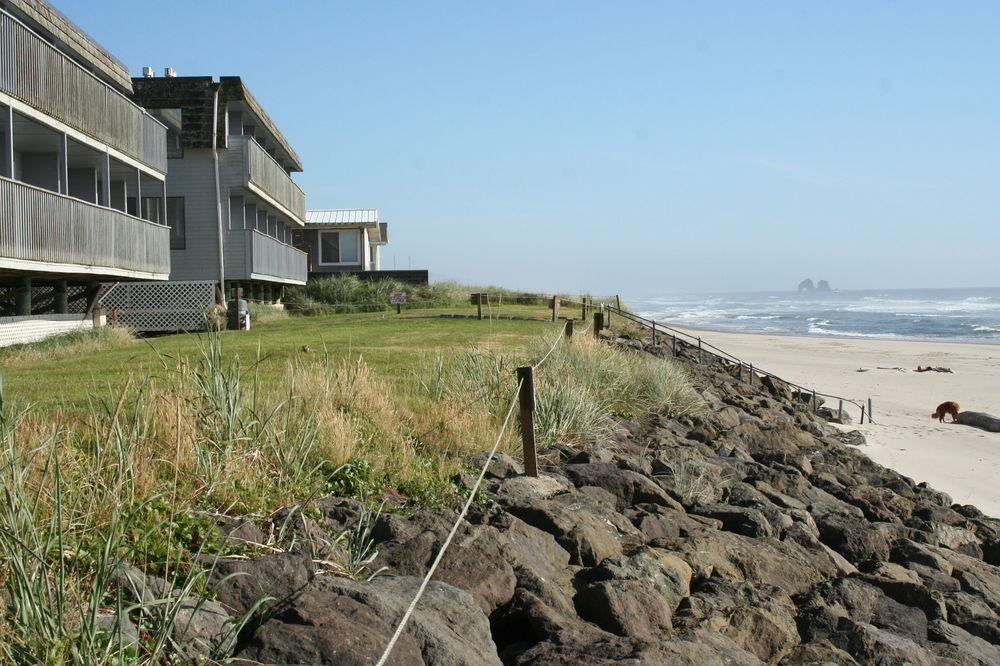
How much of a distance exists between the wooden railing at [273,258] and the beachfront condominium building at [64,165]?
4671 millimetres

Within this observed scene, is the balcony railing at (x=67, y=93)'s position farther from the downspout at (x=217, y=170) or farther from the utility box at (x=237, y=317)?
the downspout at (x=217, y=170)

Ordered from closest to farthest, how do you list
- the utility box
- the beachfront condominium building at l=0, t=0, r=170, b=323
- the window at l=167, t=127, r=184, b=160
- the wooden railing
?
the beachfront condominium building at l=0, t=0, r=170, b=323 → the utility box → the window at l=167, t=127, r=184, b=160 → the wooden railing

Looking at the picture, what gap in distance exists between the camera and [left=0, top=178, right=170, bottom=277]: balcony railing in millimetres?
16594

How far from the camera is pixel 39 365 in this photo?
14.3 m

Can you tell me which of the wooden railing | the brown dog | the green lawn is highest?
the wooden railing

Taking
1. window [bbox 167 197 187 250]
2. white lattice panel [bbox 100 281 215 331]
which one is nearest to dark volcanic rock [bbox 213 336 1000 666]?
white lattice panel [bbox 100 281 215 331]

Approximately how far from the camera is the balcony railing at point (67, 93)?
17.2 metres

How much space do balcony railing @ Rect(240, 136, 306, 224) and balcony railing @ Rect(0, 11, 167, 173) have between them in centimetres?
604

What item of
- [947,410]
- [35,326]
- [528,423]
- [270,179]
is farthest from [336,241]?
[528,423]

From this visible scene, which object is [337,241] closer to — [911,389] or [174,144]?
[174,144]

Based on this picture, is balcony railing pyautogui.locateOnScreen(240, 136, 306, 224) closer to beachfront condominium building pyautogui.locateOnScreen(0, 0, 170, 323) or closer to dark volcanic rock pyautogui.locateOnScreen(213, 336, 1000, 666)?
beachfront condominium building pyautogui.locateOnScreen(0, 0, 170, 323)

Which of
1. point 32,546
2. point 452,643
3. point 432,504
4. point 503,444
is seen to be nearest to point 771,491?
point 503,444

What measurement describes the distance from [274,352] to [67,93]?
855 centimetres

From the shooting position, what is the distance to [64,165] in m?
19.2
